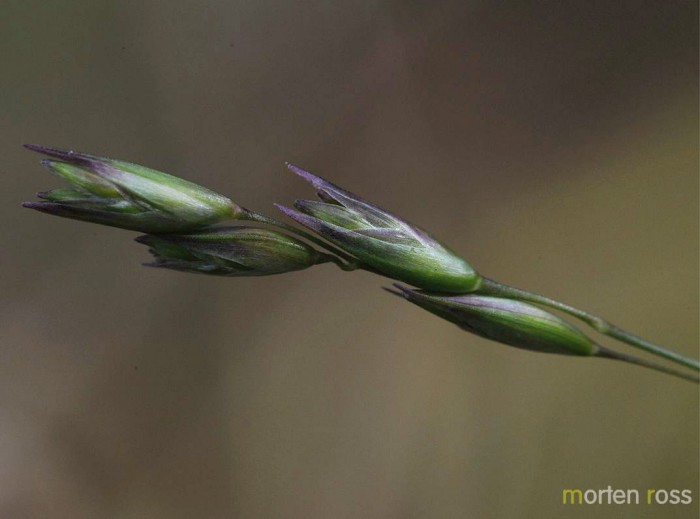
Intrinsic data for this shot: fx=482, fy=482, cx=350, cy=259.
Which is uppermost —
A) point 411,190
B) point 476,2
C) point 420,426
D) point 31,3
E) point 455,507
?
point 476,2

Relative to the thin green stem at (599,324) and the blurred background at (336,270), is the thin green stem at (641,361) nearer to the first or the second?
the thin green stem at (599,324)

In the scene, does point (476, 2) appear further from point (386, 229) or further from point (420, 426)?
point (420, 426)

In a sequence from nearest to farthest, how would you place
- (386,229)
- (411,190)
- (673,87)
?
(386,229) < (673,87) < (411,190)

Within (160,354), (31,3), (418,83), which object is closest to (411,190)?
(418,83)

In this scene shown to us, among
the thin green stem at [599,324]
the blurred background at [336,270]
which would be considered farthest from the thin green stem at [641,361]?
the blurred background at [336,270]

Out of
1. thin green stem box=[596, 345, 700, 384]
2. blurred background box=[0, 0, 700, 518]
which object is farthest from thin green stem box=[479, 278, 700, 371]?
blurred background box=[0, 0, 700, 518]

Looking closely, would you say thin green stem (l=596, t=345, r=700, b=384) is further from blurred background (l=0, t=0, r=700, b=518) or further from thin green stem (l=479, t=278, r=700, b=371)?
blurred background (l=0, t=0, r=700, b=518)

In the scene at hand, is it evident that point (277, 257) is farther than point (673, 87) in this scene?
No

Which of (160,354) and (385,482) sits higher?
(160,354)
